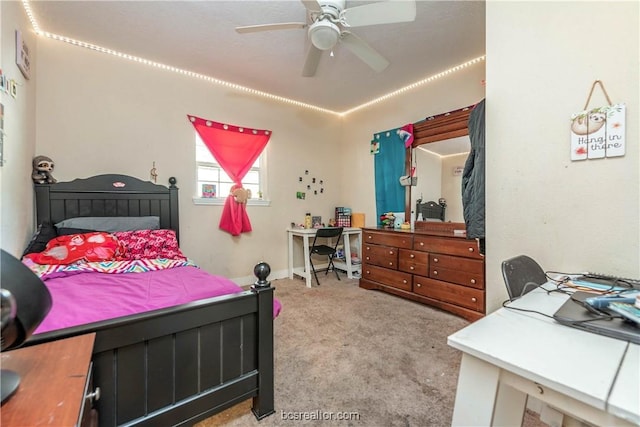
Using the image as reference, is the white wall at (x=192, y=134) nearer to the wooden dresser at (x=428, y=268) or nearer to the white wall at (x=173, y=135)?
the white wall at (x=173, y=135)

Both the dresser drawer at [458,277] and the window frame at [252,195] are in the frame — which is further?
the window frame at [252,195]

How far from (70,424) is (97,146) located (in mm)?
2989

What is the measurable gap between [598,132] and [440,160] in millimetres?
2021

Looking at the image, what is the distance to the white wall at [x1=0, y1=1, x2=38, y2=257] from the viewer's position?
1731 mm

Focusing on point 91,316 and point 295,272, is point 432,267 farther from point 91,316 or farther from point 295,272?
point 91,316

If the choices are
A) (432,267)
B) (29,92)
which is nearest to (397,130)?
(432,267)

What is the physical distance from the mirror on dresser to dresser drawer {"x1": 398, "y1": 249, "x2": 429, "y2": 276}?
1.87 feet

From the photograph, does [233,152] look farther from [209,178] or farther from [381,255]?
[381,255]

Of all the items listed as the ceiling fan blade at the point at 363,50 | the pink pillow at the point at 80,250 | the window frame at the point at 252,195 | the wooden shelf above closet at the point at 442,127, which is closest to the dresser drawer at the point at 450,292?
the wooden shelf above closet at the point at 442,127

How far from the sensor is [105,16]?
219 cm

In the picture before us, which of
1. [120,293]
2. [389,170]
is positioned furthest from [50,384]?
[389,170]

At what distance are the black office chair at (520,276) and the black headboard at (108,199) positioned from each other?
9.70 feet

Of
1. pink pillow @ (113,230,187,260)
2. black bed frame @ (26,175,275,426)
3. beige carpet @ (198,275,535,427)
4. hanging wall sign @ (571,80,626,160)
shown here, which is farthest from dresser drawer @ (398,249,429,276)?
pink pillow @ (113,230,187,260)

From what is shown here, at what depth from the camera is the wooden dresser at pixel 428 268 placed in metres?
2.43
